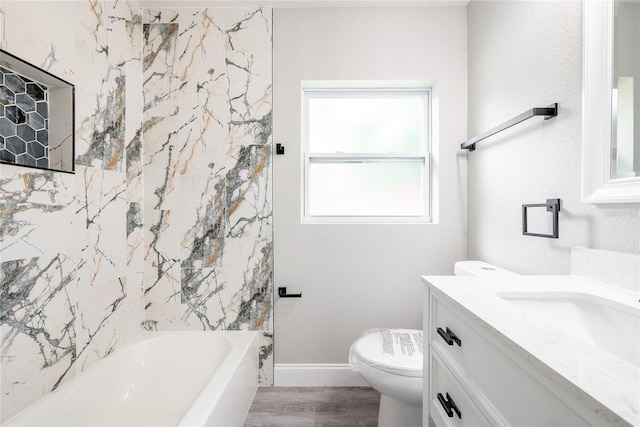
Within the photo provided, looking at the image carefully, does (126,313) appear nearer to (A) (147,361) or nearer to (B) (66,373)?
(A) (147,361)

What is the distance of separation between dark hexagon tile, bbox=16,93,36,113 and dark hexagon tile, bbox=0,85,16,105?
2cm

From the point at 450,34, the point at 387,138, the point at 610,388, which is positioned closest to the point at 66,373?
the point at 610,388

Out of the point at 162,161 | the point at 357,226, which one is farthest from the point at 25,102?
the point at 357,226

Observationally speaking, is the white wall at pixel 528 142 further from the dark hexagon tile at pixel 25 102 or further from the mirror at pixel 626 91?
the dark hexagon tile at pixel 25 102

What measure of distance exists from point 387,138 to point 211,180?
119 cm

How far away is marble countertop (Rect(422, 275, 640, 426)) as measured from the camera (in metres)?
0.38

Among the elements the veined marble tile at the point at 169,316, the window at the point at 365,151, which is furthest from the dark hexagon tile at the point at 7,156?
the window at the point at 365,151

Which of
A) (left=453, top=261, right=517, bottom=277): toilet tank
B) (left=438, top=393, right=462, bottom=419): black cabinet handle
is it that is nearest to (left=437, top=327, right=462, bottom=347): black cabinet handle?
(left=438, top=393, right=462, bottom=419): black cabinet handle

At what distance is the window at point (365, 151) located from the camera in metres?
2.06

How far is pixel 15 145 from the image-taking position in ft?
3.92

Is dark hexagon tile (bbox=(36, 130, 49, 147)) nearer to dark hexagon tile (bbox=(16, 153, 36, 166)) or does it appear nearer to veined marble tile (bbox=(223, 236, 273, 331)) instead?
dark hexagon tile (bbox=(16, 153, 36, 166))

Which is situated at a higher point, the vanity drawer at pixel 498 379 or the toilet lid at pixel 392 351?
the vanity drawer at pixel 498 379

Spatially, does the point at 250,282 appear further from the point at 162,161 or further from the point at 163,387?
the point at 162,161

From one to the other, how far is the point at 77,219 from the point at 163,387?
991 mm
